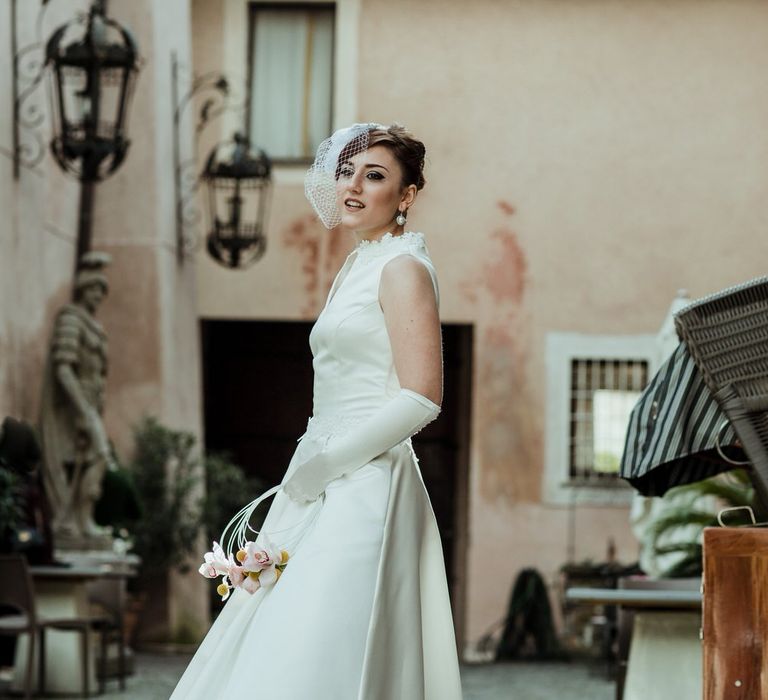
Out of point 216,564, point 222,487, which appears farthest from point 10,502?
point 216,564

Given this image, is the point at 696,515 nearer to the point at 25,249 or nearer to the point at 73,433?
the point at 25,249

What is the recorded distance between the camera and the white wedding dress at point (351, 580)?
3.30 m

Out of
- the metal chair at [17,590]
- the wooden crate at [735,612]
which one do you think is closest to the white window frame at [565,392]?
the metal chair at [17,590]

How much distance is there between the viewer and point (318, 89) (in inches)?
689

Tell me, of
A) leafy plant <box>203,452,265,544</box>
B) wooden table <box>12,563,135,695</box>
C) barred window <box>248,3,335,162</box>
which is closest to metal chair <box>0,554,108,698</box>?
wooden table <box>12,563,135,695</box>

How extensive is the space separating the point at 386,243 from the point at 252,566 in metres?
0.71

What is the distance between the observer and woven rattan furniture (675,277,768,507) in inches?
135

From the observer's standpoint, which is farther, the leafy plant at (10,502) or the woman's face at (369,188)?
the leafy plant at (10,502)

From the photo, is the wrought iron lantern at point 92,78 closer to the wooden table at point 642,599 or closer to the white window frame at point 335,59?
the wooden table at point 642,599

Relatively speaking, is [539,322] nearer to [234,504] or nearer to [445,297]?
[445,297]

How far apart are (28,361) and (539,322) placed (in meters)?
6.60

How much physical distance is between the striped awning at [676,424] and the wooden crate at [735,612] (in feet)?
1.31

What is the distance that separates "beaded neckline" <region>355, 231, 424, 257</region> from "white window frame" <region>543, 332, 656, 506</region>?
44.3ft

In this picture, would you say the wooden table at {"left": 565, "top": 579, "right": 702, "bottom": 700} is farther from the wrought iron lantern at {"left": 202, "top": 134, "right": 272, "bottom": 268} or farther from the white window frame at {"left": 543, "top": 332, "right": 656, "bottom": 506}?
the white window frame at {"left": 543, "top": 332, "right": 656, "bottom": 506}
